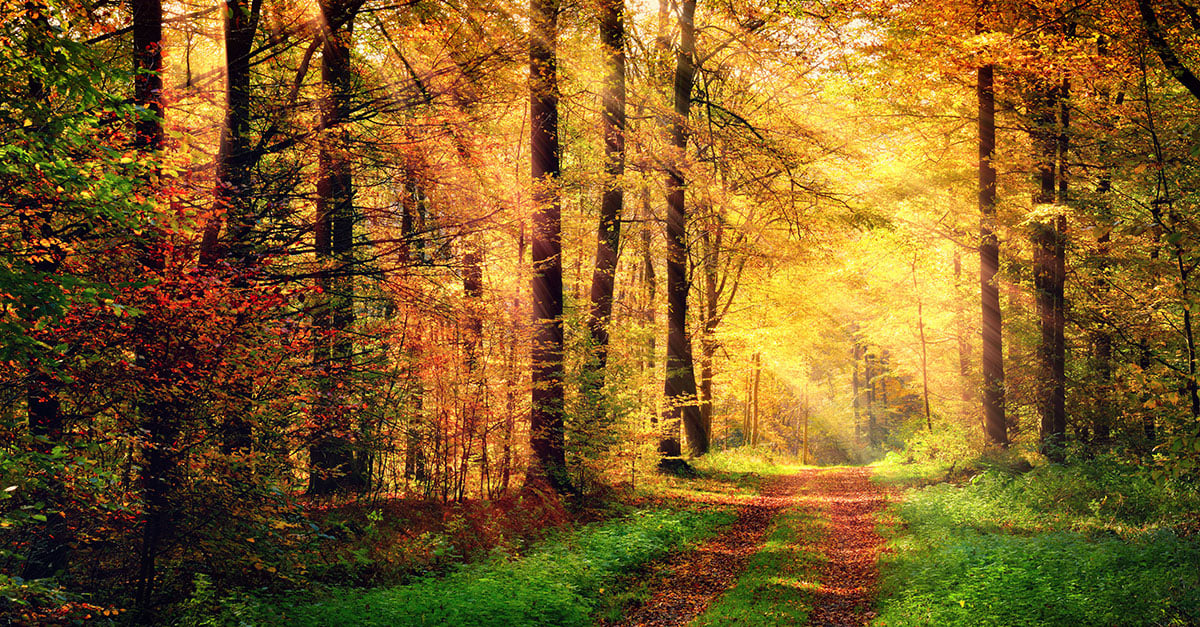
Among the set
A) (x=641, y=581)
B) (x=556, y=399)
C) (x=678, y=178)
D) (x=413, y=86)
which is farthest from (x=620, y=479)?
(x=413, y=86)

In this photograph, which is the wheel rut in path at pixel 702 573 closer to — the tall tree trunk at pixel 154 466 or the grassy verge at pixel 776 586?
the grassy verge at pixel 776 586

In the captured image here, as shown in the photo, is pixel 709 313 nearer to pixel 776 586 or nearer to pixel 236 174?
pixel 776 586

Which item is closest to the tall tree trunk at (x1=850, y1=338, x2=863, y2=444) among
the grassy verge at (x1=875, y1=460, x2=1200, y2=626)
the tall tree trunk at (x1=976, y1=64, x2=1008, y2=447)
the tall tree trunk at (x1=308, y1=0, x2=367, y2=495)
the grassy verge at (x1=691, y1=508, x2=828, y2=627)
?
the tall tree trunk at (x1=976, y1=64, x2=1008, y2=447)

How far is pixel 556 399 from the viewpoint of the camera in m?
12.4

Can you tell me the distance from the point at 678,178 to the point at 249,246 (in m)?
11.0

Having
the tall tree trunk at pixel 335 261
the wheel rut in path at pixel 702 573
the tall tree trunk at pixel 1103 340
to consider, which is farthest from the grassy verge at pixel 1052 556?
the tall tree trunk at pixel 335 261

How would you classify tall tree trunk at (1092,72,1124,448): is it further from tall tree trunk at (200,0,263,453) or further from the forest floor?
tall tree trunk at (200,0,263,453)

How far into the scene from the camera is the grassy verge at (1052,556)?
6.76 m

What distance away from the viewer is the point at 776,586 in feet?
29.8

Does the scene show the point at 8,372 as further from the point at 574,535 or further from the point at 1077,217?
the point at 1077,217

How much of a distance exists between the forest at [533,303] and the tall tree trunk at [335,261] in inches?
2.9

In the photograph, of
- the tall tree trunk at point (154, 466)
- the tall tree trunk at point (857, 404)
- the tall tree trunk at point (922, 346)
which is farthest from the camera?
the tall tree trunk at point (857, 404)

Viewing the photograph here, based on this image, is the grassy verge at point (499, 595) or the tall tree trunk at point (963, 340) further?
the tall tree trunk at point (963, 340)

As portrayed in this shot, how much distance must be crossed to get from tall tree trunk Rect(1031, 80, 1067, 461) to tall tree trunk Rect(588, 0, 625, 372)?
9.15 m
